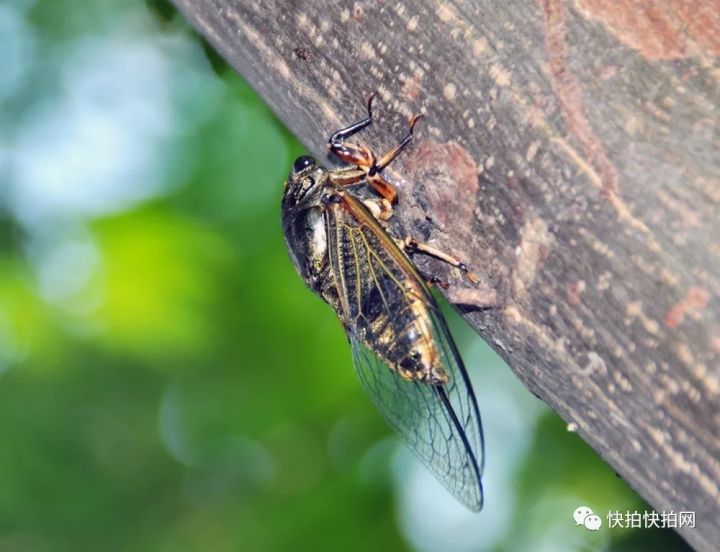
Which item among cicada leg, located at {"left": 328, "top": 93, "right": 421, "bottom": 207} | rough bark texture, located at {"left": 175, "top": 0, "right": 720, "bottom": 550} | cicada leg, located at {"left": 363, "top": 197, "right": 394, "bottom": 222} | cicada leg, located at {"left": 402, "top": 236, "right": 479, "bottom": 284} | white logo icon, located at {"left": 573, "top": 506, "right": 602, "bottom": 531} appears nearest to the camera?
rough bark texture, located at {"left": 175, "top": 0, "right": 720, "bottom": 550}

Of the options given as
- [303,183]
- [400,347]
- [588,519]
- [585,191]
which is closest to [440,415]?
[400,347]

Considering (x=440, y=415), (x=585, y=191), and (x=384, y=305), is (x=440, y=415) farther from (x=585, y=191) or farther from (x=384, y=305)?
(x=585, y=191)

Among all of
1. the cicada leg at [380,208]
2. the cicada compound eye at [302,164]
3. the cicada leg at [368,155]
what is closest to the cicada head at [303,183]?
the cicada compound eye at [302,164]

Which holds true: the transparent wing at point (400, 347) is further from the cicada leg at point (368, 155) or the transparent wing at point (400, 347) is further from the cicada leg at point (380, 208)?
the cicada leg at point (368, 155)

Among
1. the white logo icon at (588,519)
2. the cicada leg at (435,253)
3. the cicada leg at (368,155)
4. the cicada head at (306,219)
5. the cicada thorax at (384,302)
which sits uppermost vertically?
the cicada leg at (368,155)

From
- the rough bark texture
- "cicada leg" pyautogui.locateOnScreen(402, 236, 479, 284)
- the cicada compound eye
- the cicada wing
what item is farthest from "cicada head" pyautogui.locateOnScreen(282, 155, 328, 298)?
the rough bark texture

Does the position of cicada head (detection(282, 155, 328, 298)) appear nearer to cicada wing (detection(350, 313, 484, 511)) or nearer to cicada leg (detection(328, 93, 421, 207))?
cicada wing (detection(350, 313, 484, 511))

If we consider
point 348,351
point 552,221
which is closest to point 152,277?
point 348,351
